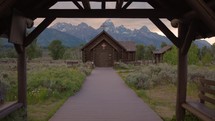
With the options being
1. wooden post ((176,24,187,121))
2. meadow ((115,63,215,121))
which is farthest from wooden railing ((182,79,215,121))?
meadow ((115,63,215,121))

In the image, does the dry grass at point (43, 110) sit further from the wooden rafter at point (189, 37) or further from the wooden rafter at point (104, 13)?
the wooden rafter at point (189, 37)

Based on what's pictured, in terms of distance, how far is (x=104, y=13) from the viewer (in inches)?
359

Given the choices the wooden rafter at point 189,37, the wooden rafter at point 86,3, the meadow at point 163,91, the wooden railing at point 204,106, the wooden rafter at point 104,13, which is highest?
the wooden rafter at point 86,3

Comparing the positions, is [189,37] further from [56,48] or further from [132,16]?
[56,48]

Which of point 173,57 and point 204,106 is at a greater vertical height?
point 173,57

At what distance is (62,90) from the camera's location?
15.9m

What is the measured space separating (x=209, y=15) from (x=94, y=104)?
8.37m

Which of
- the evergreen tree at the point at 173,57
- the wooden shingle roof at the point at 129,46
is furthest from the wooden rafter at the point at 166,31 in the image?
the wooden shingle roof at the point at 129,46

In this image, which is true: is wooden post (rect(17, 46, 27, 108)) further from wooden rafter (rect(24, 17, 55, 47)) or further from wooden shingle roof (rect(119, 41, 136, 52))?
wooden shingle roof (rect(119, 41, 136, 52))

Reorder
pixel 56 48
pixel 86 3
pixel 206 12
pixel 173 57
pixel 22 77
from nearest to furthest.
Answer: pixel 206 12
pixel 86 3
pixel 22 77
pixel 173 57
pixel 56 48

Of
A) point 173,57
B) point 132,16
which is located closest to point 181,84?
point 132,16

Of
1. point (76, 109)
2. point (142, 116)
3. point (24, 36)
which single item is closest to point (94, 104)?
point (76, 109)

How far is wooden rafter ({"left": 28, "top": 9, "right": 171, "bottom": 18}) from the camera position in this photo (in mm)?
8961

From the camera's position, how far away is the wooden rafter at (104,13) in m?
8.96
